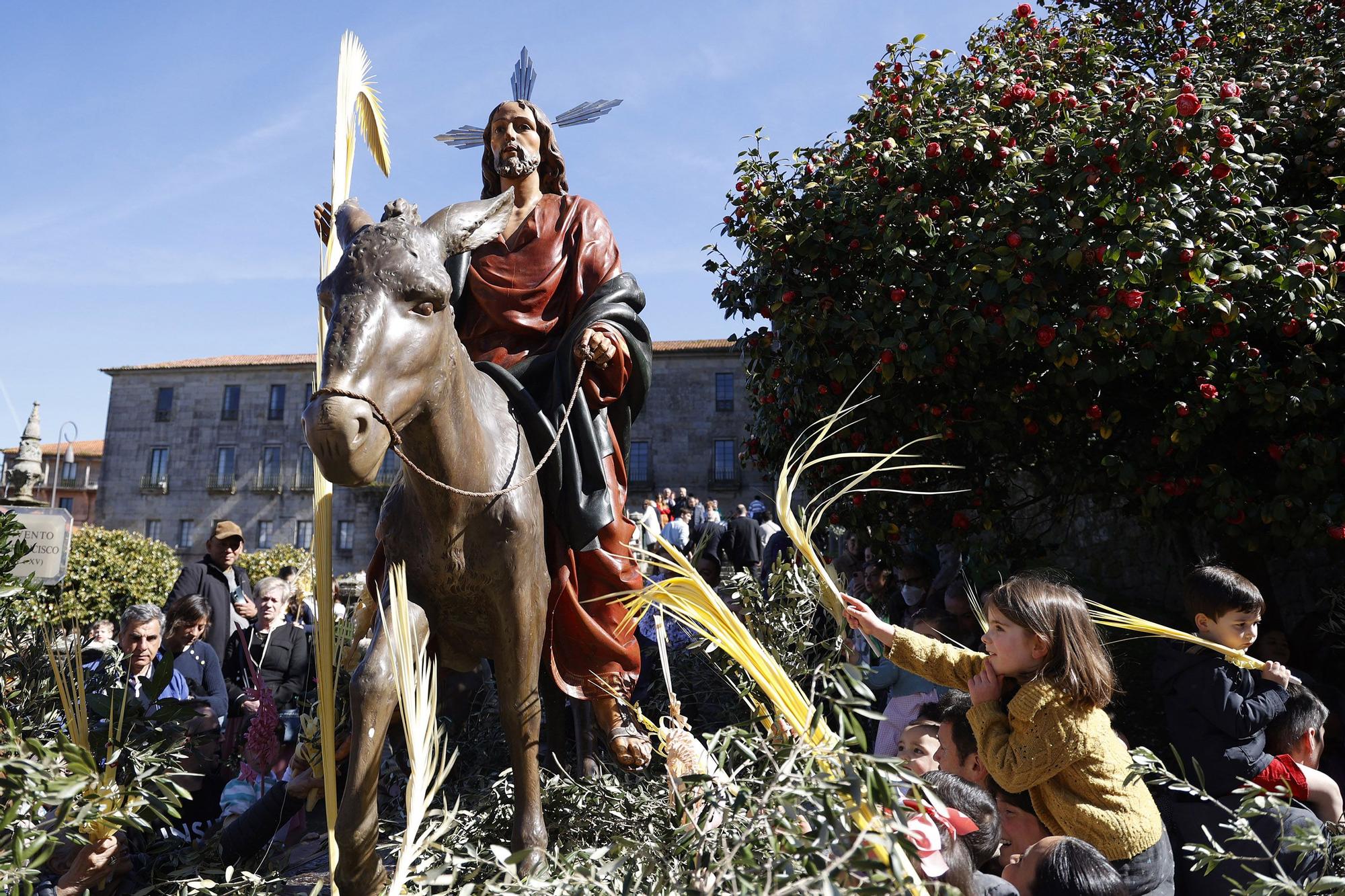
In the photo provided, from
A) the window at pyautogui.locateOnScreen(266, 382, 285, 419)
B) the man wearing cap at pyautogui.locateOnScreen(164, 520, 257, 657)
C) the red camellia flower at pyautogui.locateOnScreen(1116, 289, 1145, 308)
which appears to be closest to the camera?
the red camellia flower at pyautogui.locateOnScreen(1116, 289, 1145, 308)

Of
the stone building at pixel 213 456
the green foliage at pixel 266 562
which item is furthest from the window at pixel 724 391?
the green foliage at pixel 266 562

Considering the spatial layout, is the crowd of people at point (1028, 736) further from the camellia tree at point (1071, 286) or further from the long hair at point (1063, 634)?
the camellia tree at point (1071, 286)

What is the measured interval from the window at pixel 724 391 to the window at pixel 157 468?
87.4 feet

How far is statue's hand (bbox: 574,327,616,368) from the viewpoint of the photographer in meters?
3.29

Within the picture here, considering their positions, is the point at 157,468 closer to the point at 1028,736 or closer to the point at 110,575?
the point at 110,575

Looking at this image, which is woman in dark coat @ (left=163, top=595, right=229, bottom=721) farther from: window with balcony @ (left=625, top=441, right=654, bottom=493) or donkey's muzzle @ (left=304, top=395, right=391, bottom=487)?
window with balcony @ (left=625, top=441, right=654, bottom=493)

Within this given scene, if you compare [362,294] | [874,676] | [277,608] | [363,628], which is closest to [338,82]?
[362,294]

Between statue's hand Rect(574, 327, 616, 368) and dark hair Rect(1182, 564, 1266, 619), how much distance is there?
228cm

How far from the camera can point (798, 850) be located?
1637 mm

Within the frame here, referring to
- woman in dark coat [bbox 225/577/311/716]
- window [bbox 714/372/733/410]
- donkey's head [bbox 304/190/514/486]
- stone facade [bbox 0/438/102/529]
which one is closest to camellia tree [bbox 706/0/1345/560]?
donkey's head [bbox 304/190/514/486]

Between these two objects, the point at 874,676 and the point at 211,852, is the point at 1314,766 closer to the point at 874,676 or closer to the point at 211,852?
the point at 874,676

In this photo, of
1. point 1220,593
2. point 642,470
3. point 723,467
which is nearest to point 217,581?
point 1220,593

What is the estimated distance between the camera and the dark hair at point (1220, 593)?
11.5 feet

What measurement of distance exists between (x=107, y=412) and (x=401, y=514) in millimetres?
51983
